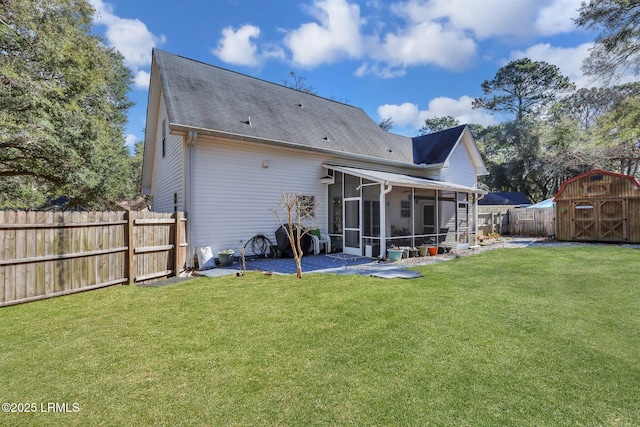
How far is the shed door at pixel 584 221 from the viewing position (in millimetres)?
14766

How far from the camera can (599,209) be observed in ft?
47.9

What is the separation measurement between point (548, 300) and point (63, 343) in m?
7.29

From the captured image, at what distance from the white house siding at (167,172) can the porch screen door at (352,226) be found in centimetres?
583

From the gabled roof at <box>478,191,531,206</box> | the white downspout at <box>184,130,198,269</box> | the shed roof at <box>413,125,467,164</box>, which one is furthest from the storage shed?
the white downspout at <box>184,130,198,269</box>

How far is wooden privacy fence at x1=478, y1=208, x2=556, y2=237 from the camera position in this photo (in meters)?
18.5

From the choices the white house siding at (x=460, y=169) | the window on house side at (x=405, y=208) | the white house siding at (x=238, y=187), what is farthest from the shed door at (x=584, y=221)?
the white house siding at (x=238, y=187)

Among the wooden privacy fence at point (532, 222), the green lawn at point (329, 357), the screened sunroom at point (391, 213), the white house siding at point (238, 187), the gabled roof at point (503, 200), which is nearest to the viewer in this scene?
the green lawn at point (329, 357)

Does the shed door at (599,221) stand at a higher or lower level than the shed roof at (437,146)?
lower

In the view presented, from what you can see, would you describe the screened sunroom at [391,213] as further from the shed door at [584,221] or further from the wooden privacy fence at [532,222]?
the wooden privacy fence at [532,222]

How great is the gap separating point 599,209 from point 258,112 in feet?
55.6

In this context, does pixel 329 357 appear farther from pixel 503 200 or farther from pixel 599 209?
pixel 503 200

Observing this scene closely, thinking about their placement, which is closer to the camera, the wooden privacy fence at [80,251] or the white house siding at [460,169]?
the wooden privacy fence at [80,251]

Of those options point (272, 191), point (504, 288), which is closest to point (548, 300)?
point (504, 288)

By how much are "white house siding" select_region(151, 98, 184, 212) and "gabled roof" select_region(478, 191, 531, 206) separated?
24.4 metres
